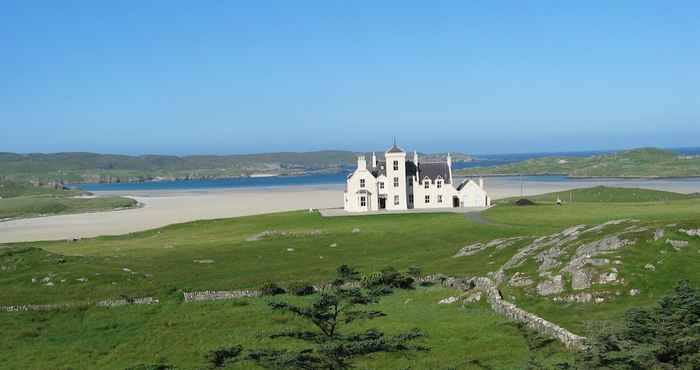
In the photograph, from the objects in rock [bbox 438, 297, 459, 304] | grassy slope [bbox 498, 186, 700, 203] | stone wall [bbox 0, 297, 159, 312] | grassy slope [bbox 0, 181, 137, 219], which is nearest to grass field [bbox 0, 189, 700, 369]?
rock [bbox 438, 297, 459, 304]

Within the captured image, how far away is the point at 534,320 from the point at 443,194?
68663 mm

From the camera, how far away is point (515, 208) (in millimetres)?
85625

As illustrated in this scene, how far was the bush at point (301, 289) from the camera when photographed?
4159cm

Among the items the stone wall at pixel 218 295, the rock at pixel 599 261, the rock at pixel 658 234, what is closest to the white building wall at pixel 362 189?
the stone wall at pixel 218 295

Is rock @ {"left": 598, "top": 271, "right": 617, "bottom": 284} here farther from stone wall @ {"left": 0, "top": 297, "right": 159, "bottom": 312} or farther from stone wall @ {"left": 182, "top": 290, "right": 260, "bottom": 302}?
stone wall @ {"left": 0, "top": 297, "right": 159, "bottom": 312}

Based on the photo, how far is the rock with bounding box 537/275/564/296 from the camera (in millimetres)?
33938

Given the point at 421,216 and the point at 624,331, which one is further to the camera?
the point at 421,216

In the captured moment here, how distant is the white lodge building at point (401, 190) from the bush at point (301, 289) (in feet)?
173

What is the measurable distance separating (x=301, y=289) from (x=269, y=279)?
6.12 meters

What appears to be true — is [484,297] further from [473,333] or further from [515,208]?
[515,208]

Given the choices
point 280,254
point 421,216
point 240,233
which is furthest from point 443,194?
point 280,254

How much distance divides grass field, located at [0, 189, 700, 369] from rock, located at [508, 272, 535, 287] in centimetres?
101

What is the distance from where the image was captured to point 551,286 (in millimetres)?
34406

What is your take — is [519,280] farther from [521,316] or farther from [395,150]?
[395,150]
